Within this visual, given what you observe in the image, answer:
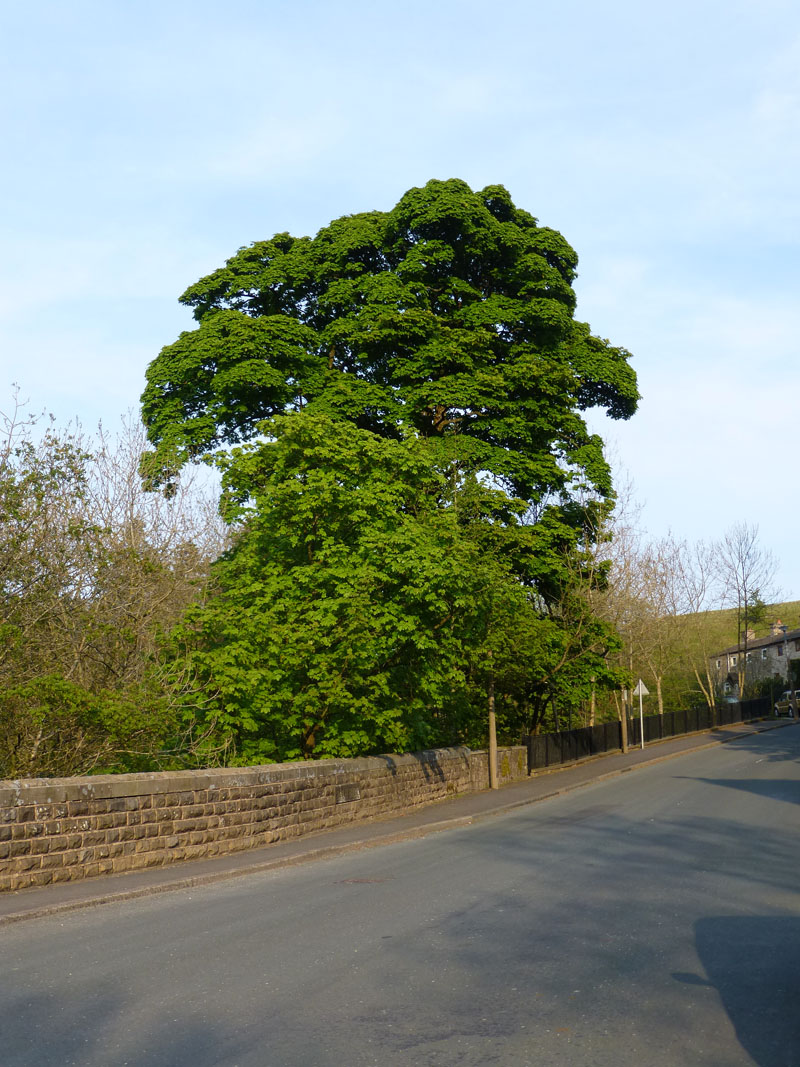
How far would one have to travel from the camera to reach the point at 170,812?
1295 cm

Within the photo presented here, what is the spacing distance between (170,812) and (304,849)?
224 cm

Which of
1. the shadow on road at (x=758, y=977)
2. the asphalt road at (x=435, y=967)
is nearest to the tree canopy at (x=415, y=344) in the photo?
the asphalt road at (x=435, y=967)

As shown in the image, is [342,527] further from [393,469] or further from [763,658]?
[763,658]

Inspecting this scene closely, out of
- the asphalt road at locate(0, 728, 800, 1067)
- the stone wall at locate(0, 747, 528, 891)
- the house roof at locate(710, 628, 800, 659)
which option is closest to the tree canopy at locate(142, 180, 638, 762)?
the stone wall at locate(0, 747, 528, 891)

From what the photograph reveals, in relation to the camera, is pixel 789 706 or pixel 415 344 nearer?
pixel 415 344

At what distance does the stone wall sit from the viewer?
10820mm

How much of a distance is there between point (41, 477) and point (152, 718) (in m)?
3.88

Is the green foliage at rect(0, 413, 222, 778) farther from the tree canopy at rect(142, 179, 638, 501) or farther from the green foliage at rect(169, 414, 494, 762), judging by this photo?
the tree canopy at rect(142, 179, 638, 501)

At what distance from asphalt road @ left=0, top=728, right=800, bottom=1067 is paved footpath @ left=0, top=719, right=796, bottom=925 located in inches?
11.6

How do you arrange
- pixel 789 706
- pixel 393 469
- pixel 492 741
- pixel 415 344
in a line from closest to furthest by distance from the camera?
pixel 393 469 < pixel 492 741 < pixel 415 344 < pixel 789 706

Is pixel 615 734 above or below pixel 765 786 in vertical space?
above

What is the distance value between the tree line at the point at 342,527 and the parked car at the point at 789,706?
39667 mm

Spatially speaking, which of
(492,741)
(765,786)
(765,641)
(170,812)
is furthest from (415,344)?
(765,641)

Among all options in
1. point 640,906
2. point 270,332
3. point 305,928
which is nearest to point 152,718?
point 305,928
